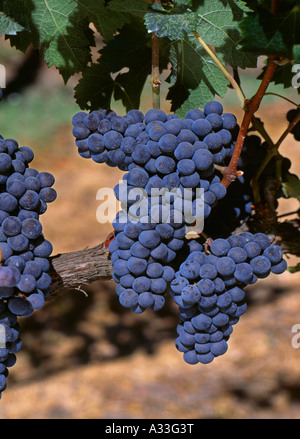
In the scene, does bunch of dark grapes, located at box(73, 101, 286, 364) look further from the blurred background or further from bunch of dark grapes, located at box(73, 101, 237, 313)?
the blurred background

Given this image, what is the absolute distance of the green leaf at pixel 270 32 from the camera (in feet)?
2.02

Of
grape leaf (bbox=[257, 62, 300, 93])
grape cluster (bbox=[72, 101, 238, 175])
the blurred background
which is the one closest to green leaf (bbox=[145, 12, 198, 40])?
grape cluster (bbox=[72, 101, 238, 175])

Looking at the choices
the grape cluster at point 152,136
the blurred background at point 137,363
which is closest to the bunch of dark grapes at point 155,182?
the grape cluster at point 152,136

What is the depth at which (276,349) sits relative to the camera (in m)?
2.28

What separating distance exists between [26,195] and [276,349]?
1874mm

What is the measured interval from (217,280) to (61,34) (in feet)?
1.46

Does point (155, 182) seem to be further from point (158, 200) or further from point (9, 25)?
point (9, 25)

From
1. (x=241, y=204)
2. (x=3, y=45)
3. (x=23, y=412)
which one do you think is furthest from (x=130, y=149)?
(x=3, y=45)

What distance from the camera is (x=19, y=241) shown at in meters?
0.65

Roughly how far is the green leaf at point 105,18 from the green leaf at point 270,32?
0.82 feet

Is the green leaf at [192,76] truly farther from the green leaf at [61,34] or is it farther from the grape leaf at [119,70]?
the green leaf at [61,34]

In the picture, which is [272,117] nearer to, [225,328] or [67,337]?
[67,337]

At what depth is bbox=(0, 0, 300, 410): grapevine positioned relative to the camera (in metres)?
0.65

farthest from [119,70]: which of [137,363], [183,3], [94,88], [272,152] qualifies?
[137,363]
